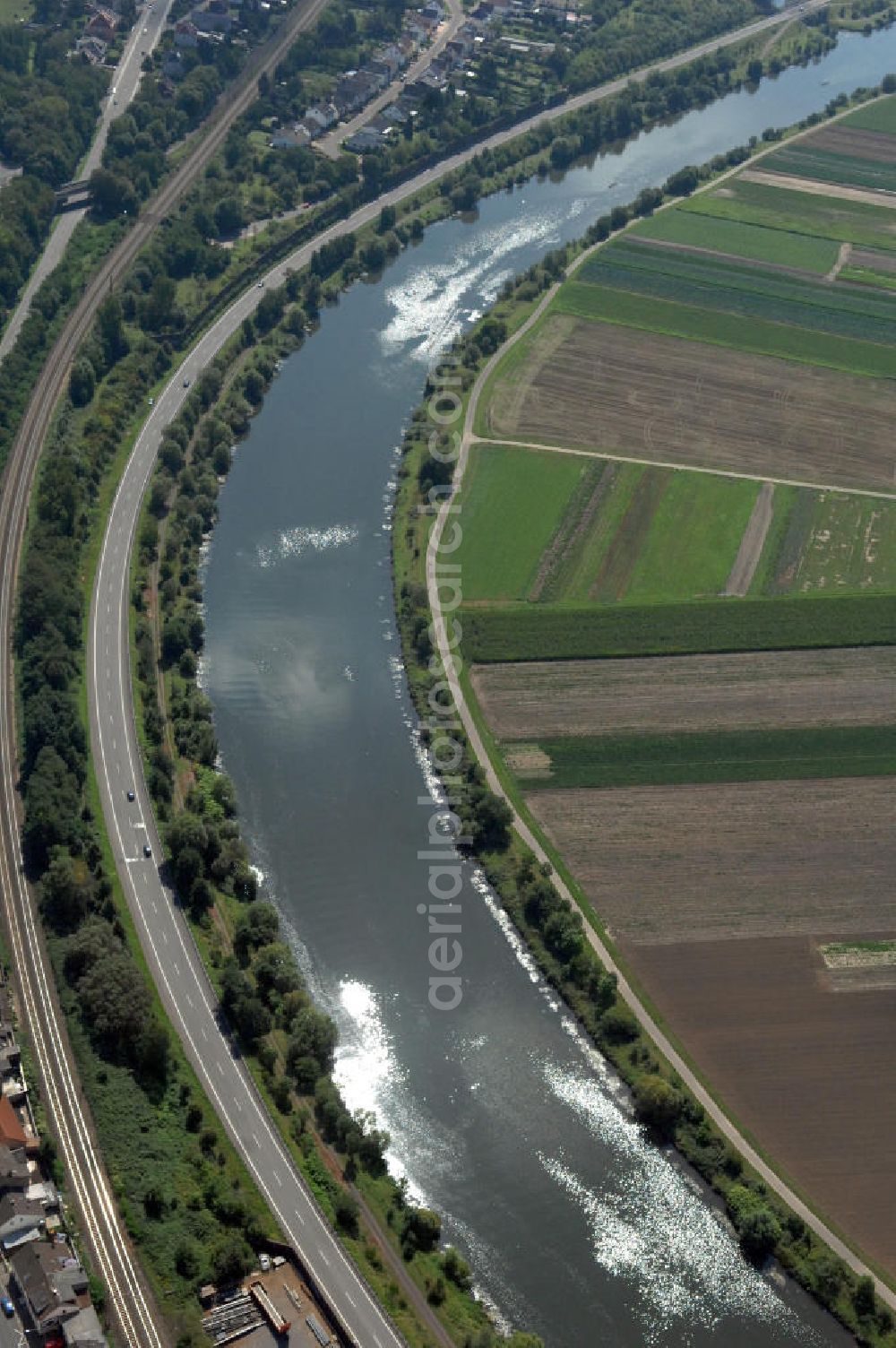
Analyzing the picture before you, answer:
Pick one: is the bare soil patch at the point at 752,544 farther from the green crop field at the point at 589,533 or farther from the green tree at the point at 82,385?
the green tree at the point at 82,385

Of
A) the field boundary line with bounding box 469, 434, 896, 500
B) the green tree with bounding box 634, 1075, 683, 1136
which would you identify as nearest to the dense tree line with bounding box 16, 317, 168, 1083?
the green tree with bounding box 634, 1075, 683, 1136

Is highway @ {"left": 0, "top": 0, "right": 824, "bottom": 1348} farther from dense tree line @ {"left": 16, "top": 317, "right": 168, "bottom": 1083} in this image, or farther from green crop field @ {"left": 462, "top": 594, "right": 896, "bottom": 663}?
green crop field @ {"left": 462, "top": 594, "right": 896, "bottom": 663}

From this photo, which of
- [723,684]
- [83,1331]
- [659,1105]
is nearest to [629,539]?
[723,684]

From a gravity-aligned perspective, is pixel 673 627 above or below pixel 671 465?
below

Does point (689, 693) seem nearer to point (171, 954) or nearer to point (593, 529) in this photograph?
point (593, 529)

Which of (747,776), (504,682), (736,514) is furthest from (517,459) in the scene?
(747,776)

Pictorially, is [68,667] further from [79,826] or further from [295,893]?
[295,893]
